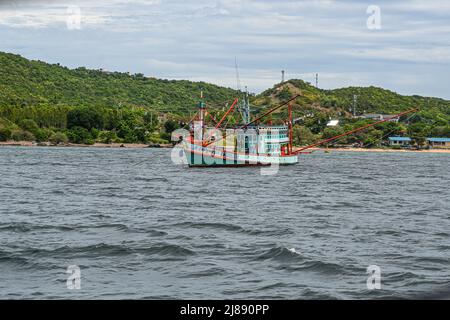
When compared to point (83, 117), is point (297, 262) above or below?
below

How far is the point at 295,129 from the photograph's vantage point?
16538 centimetres

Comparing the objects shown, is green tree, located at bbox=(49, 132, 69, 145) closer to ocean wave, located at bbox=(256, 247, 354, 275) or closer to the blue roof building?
the blue roof building

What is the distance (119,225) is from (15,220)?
433 cm

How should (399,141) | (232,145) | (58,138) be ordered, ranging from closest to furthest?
1. (232,145)
2. (58,138)
3. (399,141)

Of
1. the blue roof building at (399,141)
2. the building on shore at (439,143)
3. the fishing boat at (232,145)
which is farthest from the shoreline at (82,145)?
the fishing boat at (232,145)

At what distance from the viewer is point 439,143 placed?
17262cm

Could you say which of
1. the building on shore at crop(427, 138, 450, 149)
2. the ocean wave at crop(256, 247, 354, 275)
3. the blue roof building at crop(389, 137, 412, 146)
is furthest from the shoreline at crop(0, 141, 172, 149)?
the ocean wave at crop(256, 247, 354, 275)

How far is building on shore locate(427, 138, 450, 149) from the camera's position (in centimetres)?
16945

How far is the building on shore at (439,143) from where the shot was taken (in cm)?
16945

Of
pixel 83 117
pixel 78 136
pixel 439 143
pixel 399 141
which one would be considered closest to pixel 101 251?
pixel 78 136

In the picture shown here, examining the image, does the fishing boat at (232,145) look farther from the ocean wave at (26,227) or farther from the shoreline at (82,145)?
the shoreline at (82,145)

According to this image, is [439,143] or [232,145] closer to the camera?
[232,145]

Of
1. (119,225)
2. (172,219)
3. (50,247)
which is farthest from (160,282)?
(172,219)

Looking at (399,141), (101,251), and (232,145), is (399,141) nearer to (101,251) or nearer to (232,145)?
(232,145)
